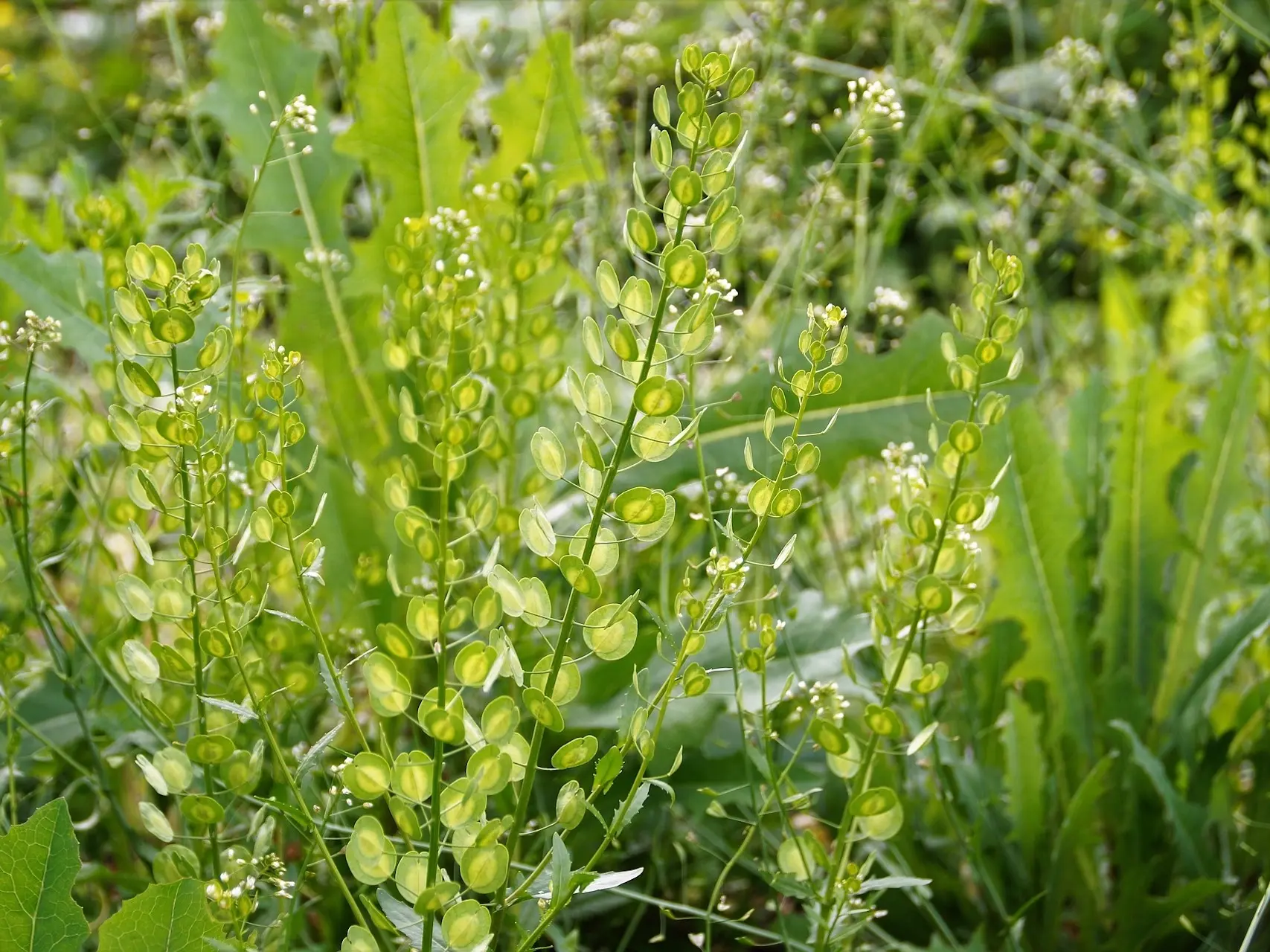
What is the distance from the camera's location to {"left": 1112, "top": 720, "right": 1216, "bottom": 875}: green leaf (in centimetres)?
98

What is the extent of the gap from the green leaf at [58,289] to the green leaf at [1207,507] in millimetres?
1052

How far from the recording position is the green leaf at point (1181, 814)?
0.98m

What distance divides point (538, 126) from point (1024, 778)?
0.81 metres

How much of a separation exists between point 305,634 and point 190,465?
44 cm

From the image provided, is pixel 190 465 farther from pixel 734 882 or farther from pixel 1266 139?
pixel 1266 139

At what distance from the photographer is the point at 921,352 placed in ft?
3.72

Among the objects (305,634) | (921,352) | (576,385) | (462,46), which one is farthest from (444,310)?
(462,46)

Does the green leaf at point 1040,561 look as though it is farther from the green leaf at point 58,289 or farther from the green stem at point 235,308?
the green leaf at point 58,289

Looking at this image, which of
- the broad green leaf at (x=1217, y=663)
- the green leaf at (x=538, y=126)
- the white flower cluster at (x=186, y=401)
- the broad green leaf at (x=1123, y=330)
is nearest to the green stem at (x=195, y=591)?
the white flower cluster at (x=186, y=401)

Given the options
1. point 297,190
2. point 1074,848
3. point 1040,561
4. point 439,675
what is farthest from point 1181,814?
point 297,190

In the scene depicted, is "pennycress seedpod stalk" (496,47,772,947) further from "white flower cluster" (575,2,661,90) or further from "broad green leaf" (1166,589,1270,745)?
"white flower cluster" (575,2,661,90)

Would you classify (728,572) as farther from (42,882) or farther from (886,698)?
(42,882)

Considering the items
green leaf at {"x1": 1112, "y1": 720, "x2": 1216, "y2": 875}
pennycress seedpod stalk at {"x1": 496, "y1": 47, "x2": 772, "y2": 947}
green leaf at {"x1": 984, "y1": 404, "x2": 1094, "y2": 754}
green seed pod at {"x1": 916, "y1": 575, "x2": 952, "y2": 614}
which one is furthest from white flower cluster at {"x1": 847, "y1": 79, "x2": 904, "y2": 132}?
green leaf at {"x1": 1112, "y1": 720, "x2": 1216, "y2": 875}

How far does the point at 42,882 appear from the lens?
66 cm
